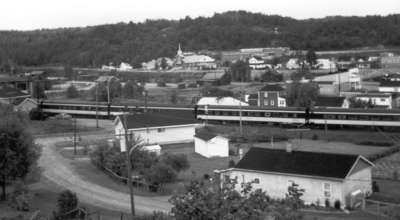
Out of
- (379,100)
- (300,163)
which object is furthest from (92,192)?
(379,100)

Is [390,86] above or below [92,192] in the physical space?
above

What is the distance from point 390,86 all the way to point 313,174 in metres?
39.1

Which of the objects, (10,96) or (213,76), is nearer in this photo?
(10,96)

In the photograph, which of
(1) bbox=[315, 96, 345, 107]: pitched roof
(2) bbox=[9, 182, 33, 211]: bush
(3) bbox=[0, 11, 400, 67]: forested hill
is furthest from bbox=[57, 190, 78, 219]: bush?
(3) bbox=[0, 11, 400, 67]: forested hill

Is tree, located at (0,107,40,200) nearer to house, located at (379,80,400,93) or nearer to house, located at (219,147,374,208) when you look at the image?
house, located at (219,147,374,208)

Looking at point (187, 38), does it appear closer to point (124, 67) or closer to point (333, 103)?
point (124, 67)

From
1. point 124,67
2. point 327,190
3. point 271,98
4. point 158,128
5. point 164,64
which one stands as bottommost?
point 327,190

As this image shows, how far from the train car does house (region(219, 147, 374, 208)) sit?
1511cm

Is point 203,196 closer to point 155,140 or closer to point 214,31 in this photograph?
point 155,140

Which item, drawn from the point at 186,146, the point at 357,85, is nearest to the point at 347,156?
the point at 186,146

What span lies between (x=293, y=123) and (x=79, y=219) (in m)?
23.3

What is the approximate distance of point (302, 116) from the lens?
3609cm

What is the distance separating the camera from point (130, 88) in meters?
62.4

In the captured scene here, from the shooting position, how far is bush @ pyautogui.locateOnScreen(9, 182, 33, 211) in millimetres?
17031
